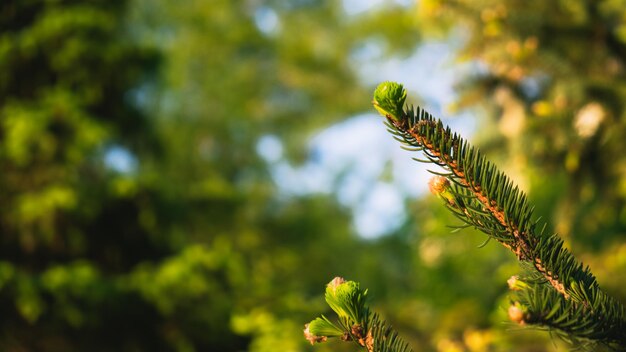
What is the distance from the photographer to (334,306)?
1.05 meters

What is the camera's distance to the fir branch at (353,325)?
1034mm

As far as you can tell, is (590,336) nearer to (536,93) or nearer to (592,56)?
(592,56)

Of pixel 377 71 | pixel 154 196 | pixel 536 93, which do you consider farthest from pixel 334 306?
Answer: pixel 377 71

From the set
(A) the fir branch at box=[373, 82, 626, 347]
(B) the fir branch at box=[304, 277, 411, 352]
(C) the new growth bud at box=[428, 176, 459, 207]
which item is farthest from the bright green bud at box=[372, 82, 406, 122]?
(B) the fir branch at box=[304, 277, 411, 352]

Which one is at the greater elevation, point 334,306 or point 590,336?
point 334,306

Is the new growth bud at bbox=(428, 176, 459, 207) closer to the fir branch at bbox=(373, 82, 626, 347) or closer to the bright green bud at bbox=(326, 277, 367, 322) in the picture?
the fir branch at bbox=(373, 82, 626, 347)

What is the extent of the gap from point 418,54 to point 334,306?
10.3 m

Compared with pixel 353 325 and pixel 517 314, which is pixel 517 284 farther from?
pixel 353 325

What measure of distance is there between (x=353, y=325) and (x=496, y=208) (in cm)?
33

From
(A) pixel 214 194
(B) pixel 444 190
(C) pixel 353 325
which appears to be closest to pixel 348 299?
(C) pixel 353 325

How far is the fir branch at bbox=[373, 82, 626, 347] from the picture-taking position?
1.02 m

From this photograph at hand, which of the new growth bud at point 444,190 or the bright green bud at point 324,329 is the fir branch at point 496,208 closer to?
the new growth bud at point 444,190

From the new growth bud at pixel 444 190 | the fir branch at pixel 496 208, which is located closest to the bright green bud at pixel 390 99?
the fir branch at pixel 496 208

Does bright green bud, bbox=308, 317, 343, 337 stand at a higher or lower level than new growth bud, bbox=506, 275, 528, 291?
lower
